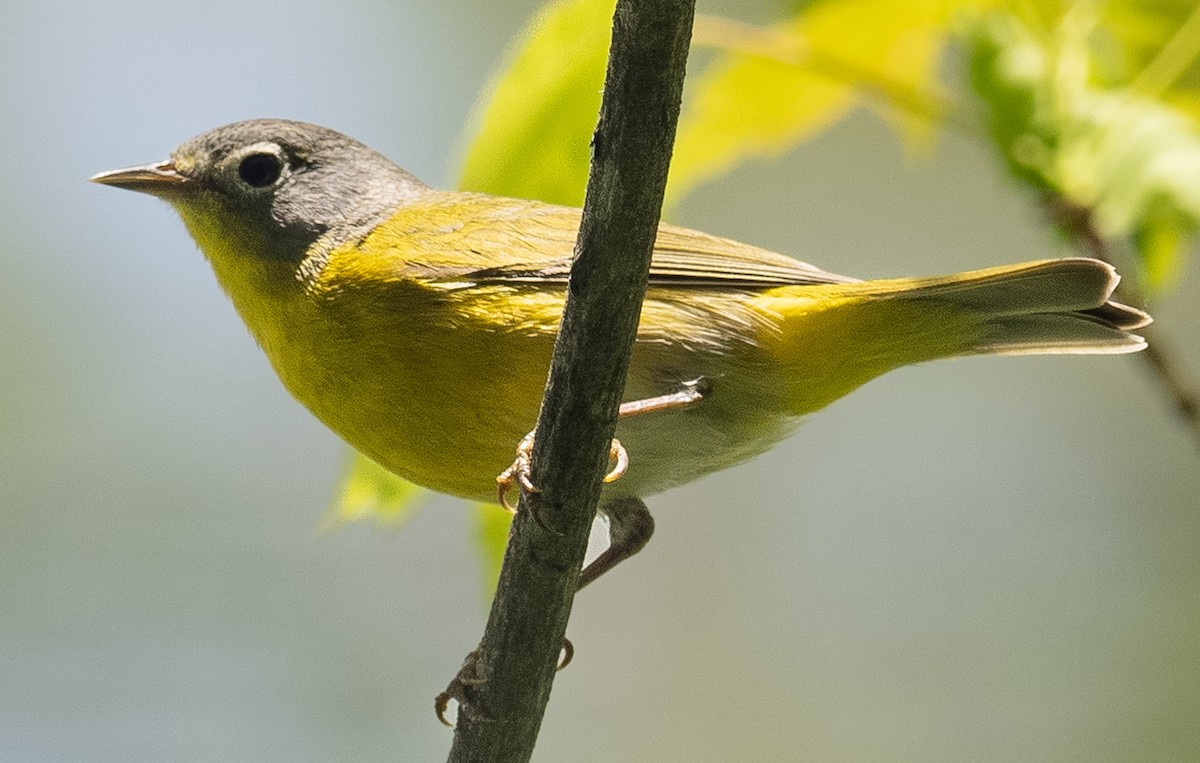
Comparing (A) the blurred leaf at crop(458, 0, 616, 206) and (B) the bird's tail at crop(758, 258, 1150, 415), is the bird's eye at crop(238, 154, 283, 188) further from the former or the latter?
(B) the bird's tail at crop(758, 258, 1150, 415)

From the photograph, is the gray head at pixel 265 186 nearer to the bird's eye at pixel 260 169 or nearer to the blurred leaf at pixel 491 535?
the bird's eye at pixel 260 169

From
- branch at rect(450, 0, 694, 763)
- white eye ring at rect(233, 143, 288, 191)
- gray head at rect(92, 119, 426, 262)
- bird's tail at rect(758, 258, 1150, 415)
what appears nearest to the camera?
branch at rect(450, 0, 694, 763)

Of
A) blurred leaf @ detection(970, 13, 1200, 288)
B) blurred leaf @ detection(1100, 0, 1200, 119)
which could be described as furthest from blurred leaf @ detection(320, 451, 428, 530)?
blurred leaf @ detection(1100, 0, 1200, 119)

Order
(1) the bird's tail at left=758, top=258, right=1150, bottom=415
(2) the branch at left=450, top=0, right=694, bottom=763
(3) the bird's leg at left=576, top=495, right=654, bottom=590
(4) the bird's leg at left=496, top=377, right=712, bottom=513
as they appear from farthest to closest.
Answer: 1. (3) the bird's leg at left=576, top=495, right=654, bottom=590
2. (1) the bird's tail at left=758, top=258, right=1150, bottom=415
3. (4) the bird's leg at left=496, top=377, right=712, bottom=513
4. (2) the branch at left=450, top=0, right=694, bottom=763

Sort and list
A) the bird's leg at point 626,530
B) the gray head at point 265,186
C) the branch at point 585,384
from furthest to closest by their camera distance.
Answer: the gray head at point 265,186, the bird's leg at point 626,530, the branch at point 585,384

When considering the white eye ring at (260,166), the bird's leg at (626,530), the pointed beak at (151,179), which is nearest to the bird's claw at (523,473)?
the bird's leg at (626,530)

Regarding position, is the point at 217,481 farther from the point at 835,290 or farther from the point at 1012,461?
the point at 835,290

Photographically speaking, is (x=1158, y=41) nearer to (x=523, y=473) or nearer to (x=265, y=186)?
(x=523, y=473)
